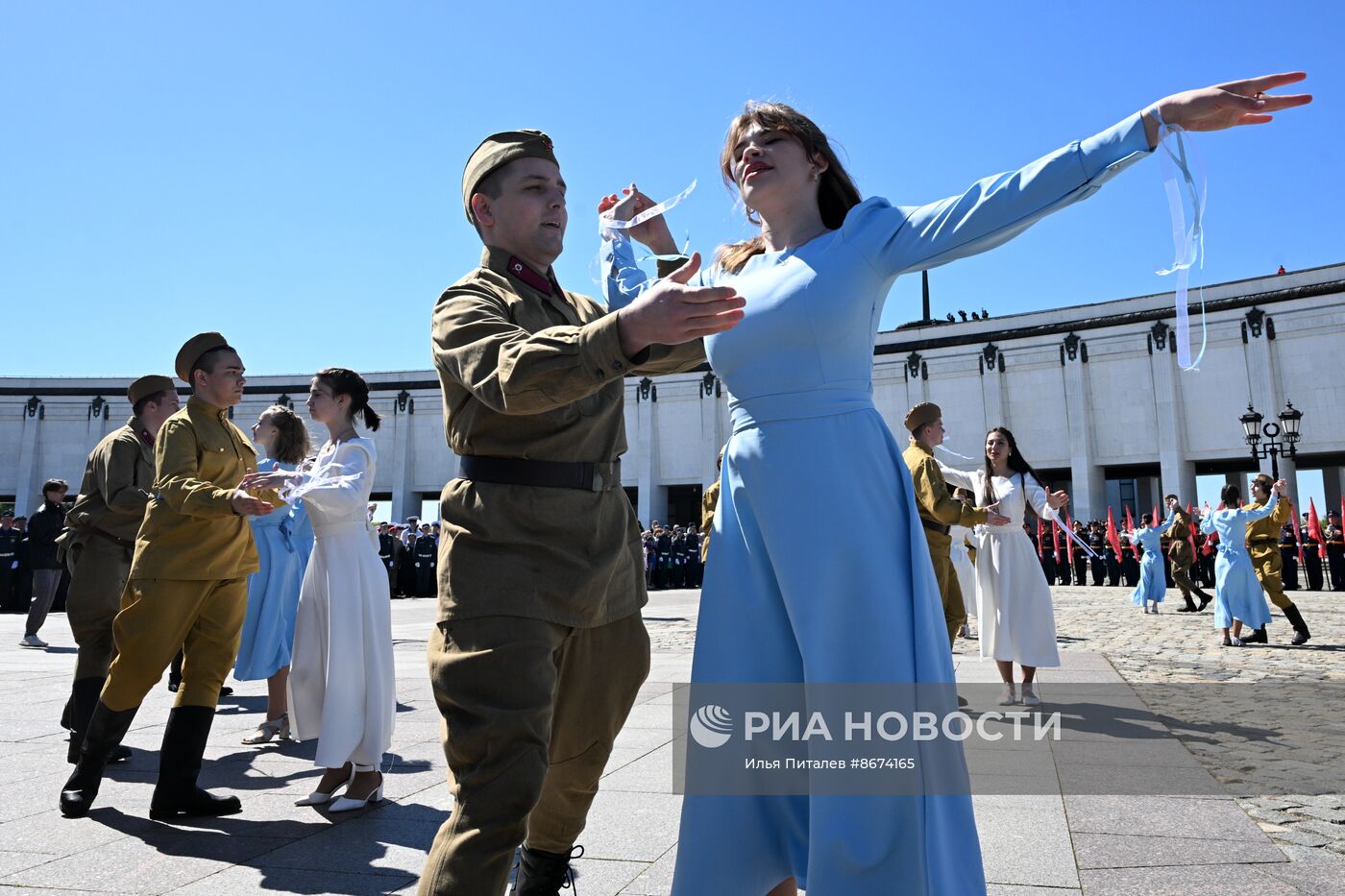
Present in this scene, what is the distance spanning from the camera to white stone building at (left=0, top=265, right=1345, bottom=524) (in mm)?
35156

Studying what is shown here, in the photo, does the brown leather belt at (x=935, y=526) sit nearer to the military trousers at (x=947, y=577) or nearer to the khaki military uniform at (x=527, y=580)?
the military trousers at (x=947, y=577)

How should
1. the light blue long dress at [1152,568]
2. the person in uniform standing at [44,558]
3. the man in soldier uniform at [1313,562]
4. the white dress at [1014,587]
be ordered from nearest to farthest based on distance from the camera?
the white dress at [1014,587] → the person in uniform standing at [44,558] → the light blue long dress at [1152,568] → the man in soldier uniform at [1313,562]

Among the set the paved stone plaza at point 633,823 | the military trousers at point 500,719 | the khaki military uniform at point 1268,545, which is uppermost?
the khaki military uniform at point 1268,545

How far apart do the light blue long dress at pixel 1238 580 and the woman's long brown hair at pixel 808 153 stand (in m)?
10.3

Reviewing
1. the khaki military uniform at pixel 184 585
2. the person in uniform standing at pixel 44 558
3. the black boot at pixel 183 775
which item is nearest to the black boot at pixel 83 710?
the khaki military uniform at pixel 184 585

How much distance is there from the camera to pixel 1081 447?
38.2 metres

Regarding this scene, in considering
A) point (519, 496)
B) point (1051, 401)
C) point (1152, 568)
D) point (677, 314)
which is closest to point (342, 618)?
point (519, 496)

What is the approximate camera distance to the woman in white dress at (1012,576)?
689 centimetres

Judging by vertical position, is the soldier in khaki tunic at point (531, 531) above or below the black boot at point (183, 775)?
above

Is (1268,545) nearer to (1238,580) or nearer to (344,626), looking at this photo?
(1238,580)

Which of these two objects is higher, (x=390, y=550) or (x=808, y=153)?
(x=808, y=153)

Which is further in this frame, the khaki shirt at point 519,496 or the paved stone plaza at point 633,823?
the paved stone plaza at point 633,823

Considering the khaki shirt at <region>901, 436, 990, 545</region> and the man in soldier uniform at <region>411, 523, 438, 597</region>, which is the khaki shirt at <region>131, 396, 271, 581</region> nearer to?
the khaki shirt at <region>901, 436, 990, 545</region>

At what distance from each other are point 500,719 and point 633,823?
1855 millimetres
